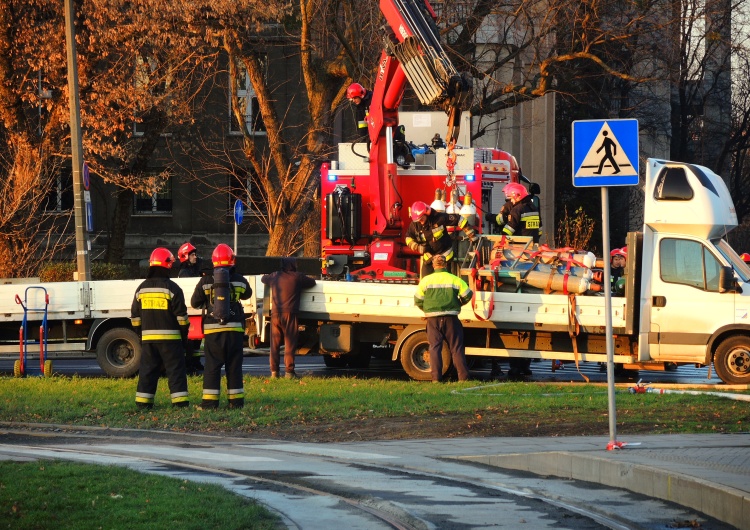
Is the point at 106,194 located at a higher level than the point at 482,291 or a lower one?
higher

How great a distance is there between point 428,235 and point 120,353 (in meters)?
4.98

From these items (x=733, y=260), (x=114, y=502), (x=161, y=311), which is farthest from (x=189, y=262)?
(x=114, y=502)

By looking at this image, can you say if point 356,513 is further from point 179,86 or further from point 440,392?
point 179,86

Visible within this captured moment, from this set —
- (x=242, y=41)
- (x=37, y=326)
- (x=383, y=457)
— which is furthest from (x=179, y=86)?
(x=383, y=457)

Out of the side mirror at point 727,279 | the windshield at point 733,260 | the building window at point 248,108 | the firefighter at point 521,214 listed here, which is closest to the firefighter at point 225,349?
the firefighter at point 521,214

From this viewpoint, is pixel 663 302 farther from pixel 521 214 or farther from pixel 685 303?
pixel 521 214

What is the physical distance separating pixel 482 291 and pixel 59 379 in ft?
19.8

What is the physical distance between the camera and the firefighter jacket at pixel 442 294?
1705 centimetres

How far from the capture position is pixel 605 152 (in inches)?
423

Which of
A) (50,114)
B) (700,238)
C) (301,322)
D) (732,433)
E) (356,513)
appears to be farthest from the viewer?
(50,114)

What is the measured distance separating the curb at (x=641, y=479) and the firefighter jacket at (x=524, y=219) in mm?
8237

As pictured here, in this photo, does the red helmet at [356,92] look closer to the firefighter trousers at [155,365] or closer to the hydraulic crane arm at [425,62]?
the hydraulic crane arm at [425,62]

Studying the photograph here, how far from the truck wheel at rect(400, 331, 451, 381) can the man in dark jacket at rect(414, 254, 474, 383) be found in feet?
1.88

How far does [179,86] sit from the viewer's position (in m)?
30.1
